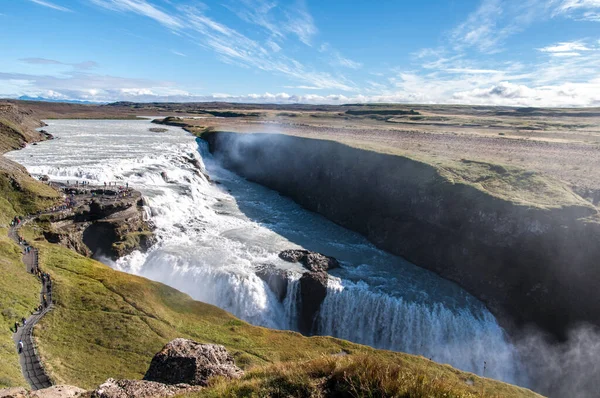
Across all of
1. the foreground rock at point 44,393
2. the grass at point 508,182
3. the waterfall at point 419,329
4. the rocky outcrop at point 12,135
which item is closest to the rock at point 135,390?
the foreground rock at point 44,393

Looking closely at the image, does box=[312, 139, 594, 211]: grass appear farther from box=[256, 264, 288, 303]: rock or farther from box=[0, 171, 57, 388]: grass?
box=[0, 171, 57, 388]: grass

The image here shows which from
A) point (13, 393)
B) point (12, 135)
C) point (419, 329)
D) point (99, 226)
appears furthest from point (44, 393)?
point (12, 135)

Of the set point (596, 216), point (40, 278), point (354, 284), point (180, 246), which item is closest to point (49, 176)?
point (180, 246)

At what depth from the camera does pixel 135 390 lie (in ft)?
39.0

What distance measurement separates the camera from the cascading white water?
117ft

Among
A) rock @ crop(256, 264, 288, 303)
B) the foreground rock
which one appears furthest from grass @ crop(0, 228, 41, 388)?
rock @ crop(256, 264, 288, 303)

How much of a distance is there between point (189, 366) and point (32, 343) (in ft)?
40.8

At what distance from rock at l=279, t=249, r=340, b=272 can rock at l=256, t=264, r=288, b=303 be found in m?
3.39

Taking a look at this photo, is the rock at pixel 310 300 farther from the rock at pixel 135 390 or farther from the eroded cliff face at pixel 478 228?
the rock at pixel 135 390

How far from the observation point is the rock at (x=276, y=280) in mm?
38062

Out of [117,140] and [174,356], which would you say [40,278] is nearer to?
[174,356]

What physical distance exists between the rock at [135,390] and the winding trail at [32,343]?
8.22 metres

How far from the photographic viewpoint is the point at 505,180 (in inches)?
1929

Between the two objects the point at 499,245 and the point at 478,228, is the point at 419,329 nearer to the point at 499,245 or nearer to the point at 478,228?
the point at 499,245
